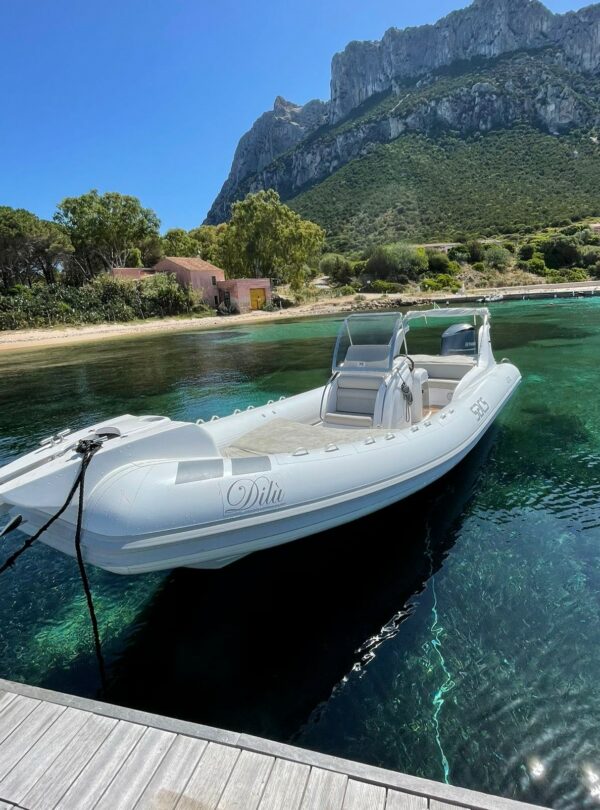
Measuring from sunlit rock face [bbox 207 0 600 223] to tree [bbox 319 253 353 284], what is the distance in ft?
172

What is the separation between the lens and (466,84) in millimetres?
87500

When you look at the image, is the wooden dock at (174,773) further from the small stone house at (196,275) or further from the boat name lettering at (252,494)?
the small stone house at (196,275)

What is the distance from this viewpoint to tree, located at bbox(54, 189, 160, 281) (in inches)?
1538

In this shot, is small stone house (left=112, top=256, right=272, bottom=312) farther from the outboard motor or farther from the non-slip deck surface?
the non-slip deck surface

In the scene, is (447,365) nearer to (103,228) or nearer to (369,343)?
(369,343)

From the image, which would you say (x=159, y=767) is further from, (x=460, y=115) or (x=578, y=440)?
(x=460, y=115)

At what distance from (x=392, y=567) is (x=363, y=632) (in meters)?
0.88

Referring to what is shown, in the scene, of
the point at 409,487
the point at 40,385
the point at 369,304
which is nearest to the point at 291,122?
the point at 369,304

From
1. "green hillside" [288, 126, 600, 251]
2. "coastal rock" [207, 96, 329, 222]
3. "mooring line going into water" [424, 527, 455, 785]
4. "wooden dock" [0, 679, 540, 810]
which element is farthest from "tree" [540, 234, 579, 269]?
"coastal rock" [207, 96, 329, 222]

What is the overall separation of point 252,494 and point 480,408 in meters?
3.89

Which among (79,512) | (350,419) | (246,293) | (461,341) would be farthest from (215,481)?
(246,293)

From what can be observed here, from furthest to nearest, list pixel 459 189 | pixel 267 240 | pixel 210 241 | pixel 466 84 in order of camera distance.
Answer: pixel 466 84 → pixel 459 189 → pixel 210 241 → pixel 267 240

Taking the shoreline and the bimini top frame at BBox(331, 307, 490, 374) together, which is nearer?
the bimini top frame at BBox(331, 307, 490, 374)

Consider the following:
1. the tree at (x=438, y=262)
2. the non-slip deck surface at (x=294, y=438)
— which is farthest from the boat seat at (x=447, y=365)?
the tree at (x=438, y=262)
